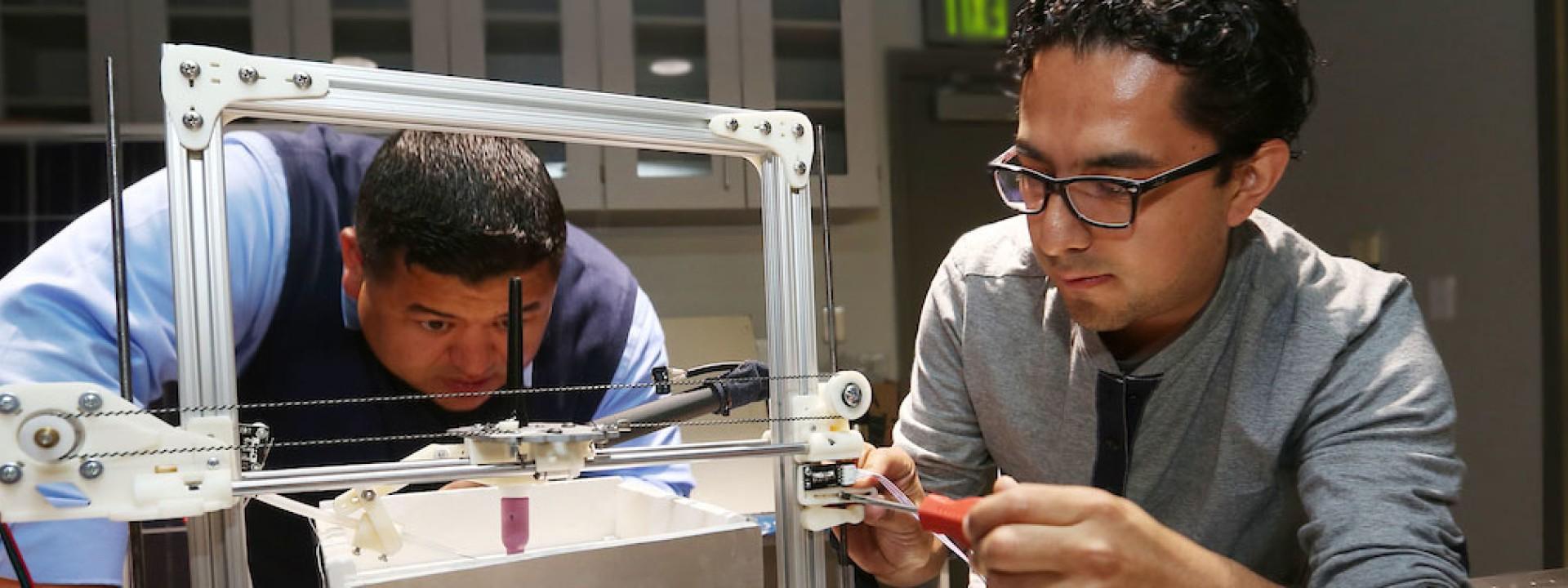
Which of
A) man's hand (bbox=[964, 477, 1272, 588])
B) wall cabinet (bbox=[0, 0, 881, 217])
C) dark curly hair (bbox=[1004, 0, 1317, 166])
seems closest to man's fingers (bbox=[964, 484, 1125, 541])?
man's hand (bbox=[964, 477, 1272, 588])

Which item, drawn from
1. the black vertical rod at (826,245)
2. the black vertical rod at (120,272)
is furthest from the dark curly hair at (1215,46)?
the black vertical rod at (120,272)

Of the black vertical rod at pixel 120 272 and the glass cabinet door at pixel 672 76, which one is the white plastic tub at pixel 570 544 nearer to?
→ the black vertical rod at pixel 120 272

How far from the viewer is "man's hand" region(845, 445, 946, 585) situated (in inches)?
37.0

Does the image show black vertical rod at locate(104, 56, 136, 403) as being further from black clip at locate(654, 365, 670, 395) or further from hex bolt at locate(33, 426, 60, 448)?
black clip at locate(654, 365, 670, 395)

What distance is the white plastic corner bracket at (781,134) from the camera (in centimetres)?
81

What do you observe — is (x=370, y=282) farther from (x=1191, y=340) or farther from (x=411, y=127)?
(x=1191, y=340)

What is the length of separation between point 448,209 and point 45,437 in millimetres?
636

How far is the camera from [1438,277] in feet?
7.27

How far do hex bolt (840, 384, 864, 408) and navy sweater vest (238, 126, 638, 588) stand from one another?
19.8 inches

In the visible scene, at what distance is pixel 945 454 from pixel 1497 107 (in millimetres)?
1669

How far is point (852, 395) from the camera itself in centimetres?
81

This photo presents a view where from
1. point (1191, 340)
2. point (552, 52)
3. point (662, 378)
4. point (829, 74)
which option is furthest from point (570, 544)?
point (829, 74)

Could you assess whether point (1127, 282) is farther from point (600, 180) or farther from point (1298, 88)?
point (600, 180)

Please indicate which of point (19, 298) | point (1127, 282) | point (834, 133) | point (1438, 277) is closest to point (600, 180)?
point (834, 133)
